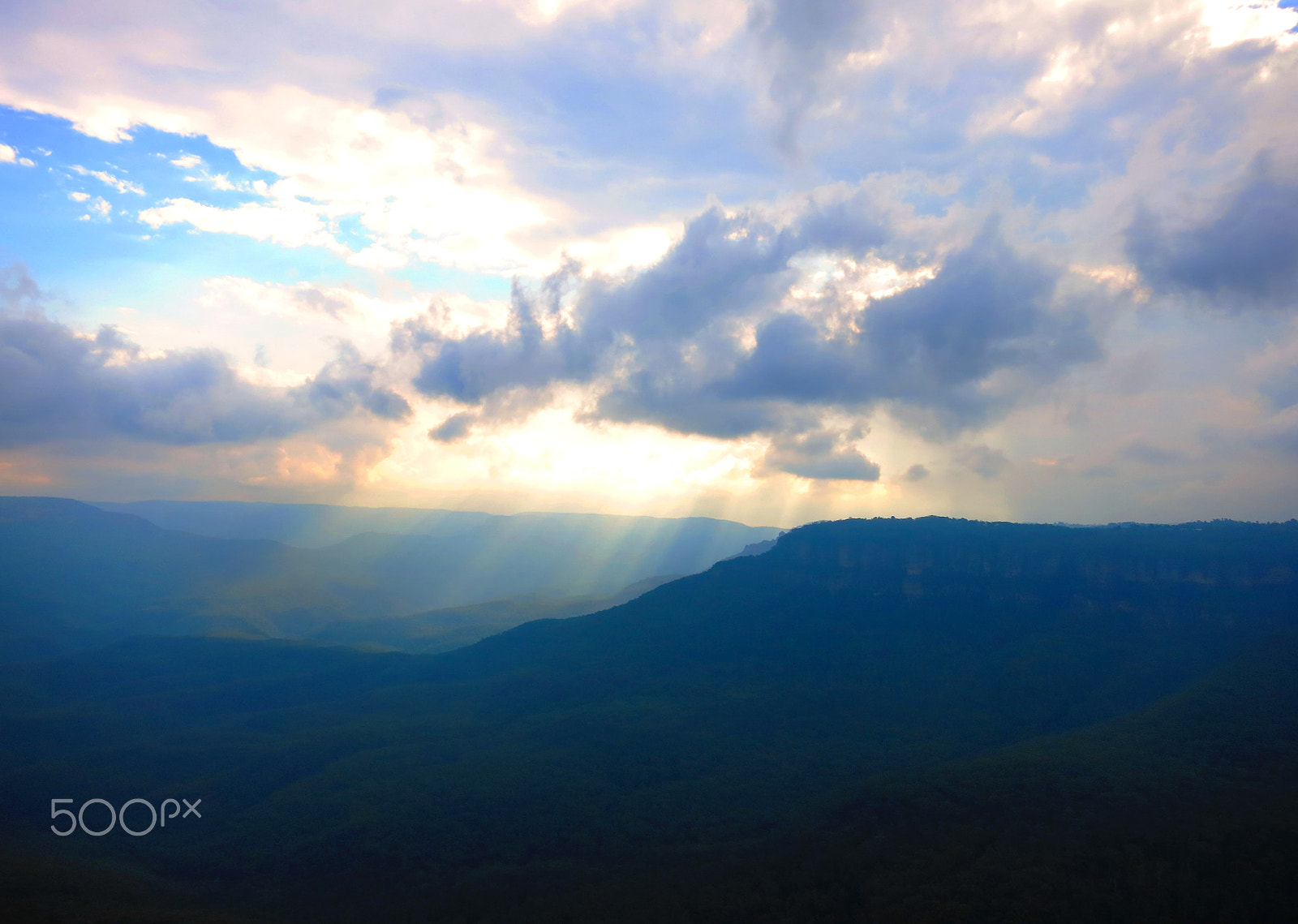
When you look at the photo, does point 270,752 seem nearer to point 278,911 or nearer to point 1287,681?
point 278,911

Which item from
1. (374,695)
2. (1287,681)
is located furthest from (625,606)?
(1287,681)

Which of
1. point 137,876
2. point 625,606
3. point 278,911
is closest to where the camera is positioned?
point 278,911

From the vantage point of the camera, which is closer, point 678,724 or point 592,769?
point 592,769

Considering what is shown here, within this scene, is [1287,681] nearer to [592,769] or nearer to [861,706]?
[861,706]

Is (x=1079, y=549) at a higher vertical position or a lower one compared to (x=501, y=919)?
higher

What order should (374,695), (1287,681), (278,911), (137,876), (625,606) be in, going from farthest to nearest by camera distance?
1. (625,606)
2. (374,695)
3. (1287,681)
4. (137,876)
5. (278,911)

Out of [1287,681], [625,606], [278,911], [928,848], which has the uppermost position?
[625,606]
